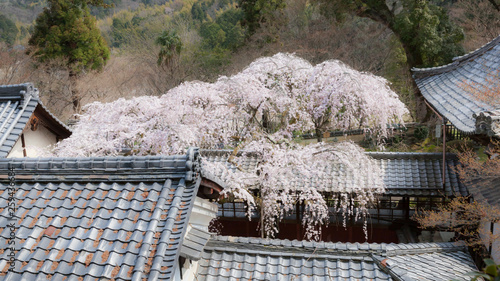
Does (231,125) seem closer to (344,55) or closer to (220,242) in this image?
(220,242)

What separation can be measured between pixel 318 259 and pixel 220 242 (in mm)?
1548

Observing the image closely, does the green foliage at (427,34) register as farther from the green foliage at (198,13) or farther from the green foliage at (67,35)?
the green foliage at (198,13)

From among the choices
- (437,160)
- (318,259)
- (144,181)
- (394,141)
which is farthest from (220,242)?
(394,141)

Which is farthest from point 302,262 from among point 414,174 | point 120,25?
point 120,25

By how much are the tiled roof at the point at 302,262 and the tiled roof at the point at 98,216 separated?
5.50 ft

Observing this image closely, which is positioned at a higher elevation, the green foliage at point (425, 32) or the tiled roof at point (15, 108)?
the green foliage at point (425, 32)

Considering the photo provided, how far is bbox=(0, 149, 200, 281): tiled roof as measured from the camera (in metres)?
3.77

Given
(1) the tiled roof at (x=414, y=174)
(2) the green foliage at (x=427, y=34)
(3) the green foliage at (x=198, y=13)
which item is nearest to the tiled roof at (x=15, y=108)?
(1) the tiled roof at (x=414, y=174)

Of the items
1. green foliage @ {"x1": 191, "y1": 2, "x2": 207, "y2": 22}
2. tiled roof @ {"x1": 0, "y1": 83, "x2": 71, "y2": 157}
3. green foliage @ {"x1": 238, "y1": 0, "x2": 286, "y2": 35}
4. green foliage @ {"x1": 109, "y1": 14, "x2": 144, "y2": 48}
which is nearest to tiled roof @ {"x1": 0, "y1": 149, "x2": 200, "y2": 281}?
tiled roof @ {"x1": 0, "y1": 83, "x2": 71, "y2": 157}

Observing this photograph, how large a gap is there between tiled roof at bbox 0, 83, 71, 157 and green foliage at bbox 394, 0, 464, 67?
64.8 ft

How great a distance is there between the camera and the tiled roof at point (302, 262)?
17.7 ft

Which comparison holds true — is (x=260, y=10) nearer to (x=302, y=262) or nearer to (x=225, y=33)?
(x=225, y=33)

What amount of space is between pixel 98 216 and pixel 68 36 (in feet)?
80.2

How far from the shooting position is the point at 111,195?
4.52m
